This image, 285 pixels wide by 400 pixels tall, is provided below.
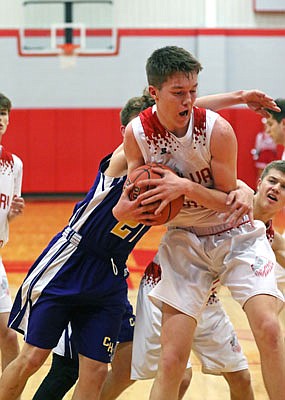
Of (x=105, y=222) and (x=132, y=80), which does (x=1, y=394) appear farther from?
(x=132, y=80)

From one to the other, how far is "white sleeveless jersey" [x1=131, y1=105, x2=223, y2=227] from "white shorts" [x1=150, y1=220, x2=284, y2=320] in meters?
0.29

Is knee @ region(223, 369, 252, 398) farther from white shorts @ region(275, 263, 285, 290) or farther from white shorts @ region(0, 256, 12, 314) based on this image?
white shorts @ region(0, 256, 12, 314)

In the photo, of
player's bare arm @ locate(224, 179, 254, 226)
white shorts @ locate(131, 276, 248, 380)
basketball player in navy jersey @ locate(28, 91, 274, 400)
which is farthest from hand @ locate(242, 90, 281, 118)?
white shorts @ locate(131, 276, 248, 380)

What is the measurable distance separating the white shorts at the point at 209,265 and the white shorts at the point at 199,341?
0.43m

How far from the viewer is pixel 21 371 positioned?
3889 mm

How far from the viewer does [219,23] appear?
58.4 ft

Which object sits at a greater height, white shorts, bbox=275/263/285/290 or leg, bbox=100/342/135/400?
white shorts, bbox=275/263/285/290

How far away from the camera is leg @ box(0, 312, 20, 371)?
4824mm

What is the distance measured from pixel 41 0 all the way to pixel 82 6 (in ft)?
3.22

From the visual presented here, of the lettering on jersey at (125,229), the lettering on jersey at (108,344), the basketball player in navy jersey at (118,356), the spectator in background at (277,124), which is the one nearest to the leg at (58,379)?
the basketball player in navy jersey at (118,356)

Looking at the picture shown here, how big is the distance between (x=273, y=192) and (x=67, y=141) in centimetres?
1311

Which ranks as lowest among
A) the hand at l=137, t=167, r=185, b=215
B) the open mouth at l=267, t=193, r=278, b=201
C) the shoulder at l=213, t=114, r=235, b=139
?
the open mouth at l=267, t=193, r=278, b=201

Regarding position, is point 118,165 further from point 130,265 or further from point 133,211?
point 130,265

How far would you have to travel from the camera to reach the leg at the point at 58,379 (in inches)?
168
